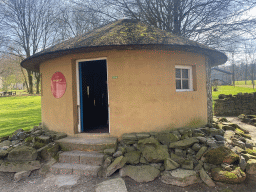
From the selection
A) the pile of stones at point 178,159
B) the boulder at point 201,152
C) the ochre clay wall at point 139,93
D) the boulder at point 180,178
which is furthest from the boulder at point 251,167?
the ochre clay wall at point 139,93

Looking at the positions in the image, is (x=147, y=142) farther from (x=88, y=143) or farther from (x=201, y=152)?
(x=88, y=143)

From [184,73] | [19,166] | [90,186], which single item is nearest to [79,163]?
[90,186]

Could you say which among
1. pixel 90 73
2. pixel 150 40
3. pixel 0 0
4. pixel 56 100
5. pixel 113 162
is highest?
pixel 0 0

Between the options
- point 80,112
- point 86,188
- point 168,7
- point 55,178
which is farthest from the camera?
point 168,7

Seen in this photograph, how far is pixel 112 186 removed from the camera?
3719 millimetres

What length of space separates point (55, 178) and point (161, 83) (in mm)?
3989

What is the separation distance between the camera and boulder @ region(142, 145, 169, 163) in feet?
14.4

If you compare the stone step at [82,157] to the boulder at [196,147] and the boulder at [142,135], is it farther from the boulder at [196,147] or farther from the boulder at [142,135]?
the boulder at [196,147]

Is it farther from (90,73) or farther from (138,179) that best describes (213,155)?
(90,73)

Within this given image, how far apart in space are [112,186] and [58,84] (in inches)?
157

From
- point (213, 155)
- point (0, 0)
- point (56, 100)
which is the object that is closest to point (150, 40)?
point (213, 155)

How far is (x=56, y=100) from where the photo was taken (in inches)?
244

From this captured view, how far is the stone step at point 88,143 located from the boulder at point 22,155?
0.76 m

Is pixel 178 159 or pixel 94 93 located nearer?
pixel 178 159
